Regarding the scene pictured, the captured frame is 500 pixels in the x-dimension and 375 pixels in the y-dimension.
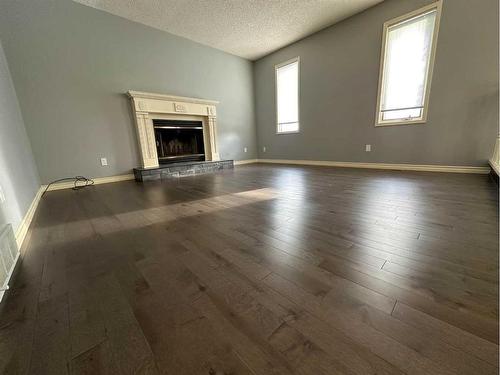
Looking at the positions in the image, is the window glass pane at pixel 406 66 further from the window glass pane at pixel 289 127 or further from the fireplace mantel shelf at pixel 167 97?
the fireplace mantel shelf at pixel 167 97

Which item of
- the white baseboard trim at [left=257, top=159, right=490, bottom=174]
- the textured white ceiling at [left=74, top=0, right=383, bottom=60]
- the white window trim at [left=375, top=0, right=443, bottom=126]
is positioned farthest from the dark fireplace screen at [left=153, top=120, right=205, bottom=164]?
the white window trim at [left=375, top=0, right=443, bottom=126]

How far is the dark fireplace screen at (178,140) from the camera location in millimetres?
3924

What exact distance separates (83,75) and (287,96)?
3.83 meters

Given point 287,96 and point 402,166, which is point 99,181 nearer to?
point 287,96

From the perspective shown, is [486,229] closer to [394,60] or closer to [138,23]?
[394,60]

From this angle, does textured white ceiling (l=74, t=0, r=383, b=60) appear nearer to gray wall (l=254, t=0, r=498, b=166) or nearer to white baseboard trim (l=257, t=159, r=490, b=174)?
gray wall (l=254, t=0, r=498, b=166)

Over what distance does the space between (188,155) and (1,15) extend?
292 cm

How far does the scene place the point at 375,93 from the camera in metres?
3.39

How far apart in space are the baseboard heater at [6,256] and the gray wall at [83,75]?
250cm

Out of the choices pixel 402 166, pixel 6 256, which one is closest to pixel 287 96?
pixel 402 166

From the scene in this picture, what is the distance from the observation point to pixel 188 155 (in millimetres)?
4375

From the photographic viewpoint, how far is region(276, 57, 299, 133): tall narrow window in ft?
14.7

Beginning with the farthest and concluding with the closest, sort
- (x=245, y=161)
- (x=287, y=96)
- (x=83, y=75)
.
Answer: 1. (x=245, y=161)
2. (x=287, y=96)
3. (x=83, y=75)

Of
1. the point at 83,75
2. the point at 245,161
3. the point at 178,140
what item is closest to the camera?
the point at 83,75
